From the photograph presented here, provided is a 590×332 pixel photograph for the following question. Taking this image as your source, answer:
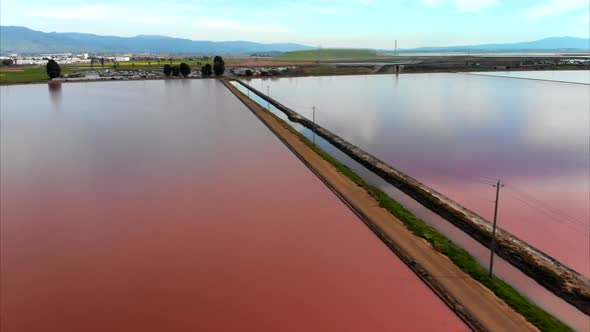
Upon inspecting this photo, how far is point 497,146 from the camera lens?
14586mm

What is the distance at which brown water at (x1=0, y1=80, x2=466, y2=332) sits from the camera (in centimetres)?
578

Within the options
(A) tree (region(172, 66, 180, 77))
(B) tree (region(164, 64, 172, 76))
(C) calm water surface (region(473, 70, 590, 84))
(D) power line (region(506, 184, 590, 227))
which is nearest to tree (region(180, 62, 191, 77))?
(A) tree (region(172, 66, 180, 77))

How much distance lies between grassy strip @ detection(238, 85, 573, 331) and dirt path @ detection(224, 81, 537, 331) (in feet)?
0.34

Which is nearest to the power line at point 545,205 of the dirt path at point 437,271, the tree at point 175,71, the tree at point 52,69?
the dirt path at point 437,271

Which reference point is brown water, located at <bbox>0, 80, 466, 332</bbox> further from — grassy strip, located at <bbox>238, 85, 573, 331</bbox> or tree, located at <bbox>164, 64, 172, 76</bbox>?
tree, located at <bbox>164, 64, 172, 76</bbox>

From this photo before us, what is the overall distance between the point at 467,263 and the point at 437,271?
0.59 m

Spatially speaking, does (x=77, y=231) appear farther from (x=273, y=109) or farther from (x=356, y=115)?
(x=273, y=109)

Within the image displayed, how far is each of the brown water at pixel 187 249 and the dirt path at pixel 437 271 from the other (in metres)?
0.21

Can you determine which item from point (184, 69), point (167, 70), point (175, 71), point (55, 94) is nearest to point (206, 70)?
point (184, 69)

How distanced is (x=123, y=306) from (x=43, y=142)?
12.3m

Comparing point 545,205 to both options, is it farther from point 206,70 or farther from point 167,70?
point 167,70

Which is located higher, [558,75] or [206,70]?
[206,70]

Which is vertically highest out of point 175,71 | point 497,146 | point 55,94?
point 175,71

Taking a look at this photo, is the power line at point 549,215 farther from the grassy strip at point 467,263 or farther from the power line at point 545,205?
the grassy strip at point 467,263
